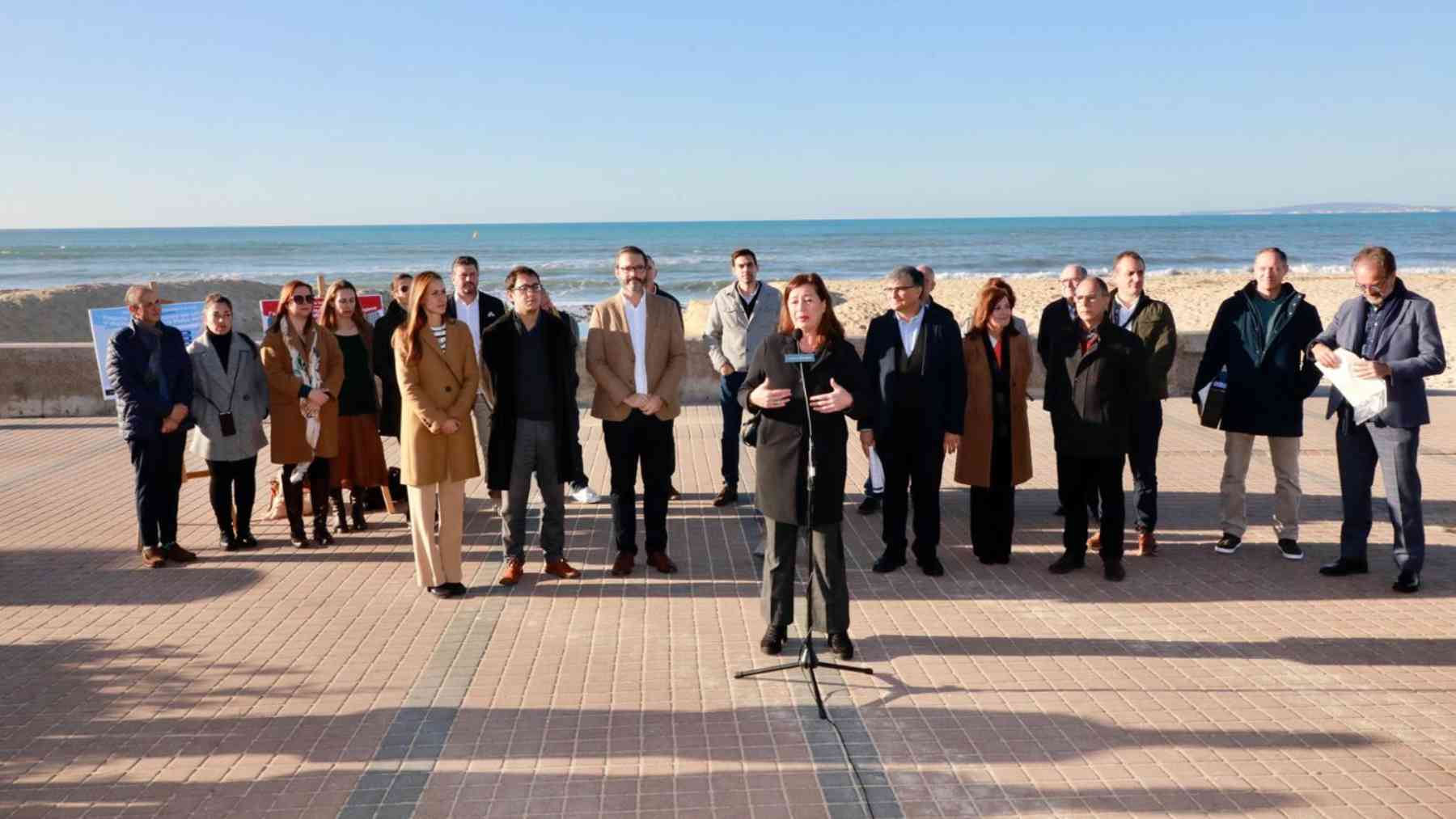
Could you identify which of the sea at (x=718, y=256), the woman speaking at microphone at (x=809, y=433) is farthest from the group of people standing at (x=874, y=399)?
the sea at (x=718, y=256)

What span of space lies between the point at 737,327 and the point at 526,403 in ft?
7.41

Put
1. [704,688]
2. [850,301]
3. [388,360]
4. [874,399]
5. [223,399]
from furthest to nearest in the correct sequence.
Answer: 1. [850,301]
2. [388,360]
3. [223,399]
4. [874,399]
5. [704,688]

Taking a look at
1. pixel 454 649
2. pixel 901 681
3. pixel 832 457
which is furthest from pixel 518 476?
pixel 901 681

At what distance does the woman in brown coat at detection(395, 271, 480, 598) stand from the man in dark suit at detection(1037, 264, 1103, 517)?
3.36 metres

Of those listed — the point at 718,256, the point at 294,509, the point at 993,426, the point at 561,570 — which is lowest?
the point at 718,256

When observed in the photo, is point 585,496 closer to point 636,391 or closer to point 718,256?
point 636,391

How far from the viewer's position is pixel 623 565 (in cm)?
697

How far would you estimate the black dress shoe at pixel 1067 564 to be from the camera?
6.94 metres

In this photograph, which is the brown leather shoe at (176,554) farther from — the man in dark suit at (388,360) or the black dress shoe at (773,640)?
the black dress shoe at (773,640)

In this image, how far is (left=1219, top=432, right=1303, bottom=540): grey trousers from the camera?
282 inches

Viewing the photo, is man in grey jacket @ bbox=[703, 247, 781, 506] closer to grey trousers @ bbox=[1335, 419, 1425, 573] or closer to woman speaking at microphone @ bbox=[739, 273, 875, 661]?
woman speaking at microphone @ bbox=[739, 273, 875, 661]

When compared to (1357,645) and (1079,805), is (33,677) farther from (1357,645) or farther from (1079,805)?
(1357,645)

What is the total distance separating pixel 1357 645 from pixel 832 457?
2717mm

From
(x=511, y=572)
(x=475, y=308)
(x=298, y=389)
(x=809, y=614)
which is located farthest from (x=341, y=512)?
(x=809, y=614)
